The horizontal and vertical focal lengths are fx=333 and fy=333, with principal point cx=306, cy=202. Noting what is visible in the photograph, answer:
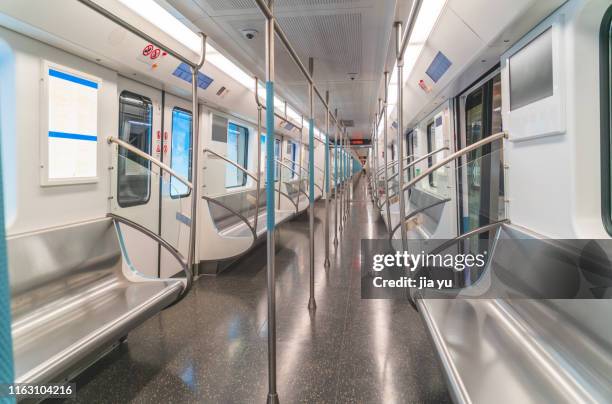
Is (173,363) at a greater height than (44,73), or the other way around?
(44,73)

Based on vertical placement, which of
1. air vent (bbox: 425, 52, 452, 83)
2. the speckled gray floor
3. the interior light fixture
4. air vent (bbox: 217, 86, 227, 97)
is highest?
the interior light fixture

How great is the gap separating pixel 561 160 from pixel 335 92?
15.0 ft

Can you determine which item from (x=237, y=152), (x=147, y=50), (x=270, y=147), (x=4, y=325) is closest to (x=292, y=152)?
(x=237, y=152)

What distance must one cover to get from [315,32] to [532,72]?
6.28 ft

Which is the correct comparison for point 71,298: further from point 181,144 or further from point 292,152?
point 292,152

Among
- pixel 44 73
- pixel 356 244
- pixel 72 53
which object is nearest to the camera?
pixel 44 73

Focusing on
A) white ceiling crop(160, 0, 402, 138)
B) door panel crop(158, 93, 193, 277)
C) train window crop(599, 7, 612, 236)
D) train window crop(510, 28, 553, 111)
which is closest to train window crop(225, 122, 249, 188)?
white ceiling crop(160, 0, 402, 138)

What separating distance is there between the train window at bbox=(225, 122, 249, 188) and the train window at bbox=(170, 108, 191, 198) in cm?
144

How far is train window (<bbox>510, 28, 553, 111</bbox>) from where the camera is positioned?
1.61m

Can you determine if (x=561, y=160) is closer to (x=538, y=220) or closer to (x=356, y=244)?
(x=538, y=220)

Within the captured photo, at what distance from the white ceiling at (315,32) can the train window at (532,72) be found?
3.00 ft

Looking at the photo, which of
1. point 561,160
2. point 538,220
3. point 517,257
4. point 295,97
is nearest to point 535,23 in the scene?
point 561,160

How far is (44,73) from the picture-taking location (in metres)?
2.06

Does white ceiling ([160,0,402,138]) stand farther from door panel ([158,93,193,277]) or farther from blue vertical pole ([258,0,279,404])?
blue vertical pole ([258,0,279,404])
